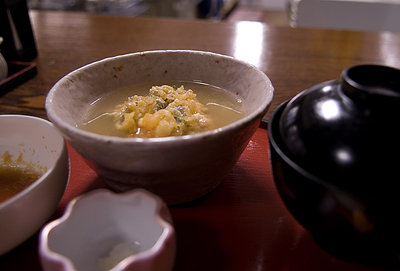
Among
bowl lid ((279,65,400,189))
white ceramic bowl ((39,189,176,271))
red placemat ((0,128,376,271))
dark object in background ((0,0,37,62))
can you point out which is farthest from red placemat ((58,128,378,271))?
dark object in background ((0,0,37,62))

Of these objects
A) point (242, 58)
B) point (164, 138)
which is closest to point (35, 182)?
point (164, 138)

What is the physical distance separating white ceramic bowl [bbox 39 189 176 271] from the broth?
287 mm

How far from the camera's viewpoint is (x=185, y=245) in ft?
2.63

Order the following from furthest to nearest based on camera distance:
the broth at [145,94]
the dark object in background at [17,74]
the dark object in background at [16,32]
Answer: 1. the dark object in background at [16,32]
2. the dark object in background at [17,74]
3. the broth at [145,94]

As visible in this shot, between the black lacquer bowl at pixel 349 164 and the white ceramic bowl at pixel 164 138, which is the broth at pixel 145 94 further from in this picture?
the black lacquer bowl at pixel 349 164

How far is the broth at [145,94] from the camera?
3.50 ft

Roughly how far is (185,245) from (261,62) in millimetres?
1378

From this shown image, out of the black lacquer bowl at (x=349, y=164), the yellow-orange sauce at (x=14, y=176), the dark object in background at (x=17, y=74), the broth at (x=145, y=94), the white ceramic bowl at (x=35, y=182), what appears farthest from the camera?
the dark object in background at (x=17, y=74)

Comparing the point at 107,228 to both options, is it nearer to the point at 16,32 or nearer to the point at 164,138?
the point at 164,138

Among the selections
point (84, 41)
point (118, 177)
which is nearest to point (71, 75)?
point (118, 177)

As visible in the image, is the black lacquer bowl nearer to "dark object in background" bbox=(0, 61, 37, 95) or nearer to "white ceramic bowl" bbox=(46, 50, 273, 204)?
"white ceramic bowl" bbox=(46, 50, 273, 204)

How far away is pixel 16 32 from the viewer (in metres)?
2.09

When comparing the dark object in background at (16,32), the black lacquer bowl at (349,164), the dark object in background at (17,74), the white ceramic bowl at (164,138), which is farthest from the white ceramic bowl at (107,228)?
the dark object in background at (16,32)

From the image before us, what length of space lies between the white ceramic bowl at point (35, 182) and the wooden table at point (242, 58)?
72mm
